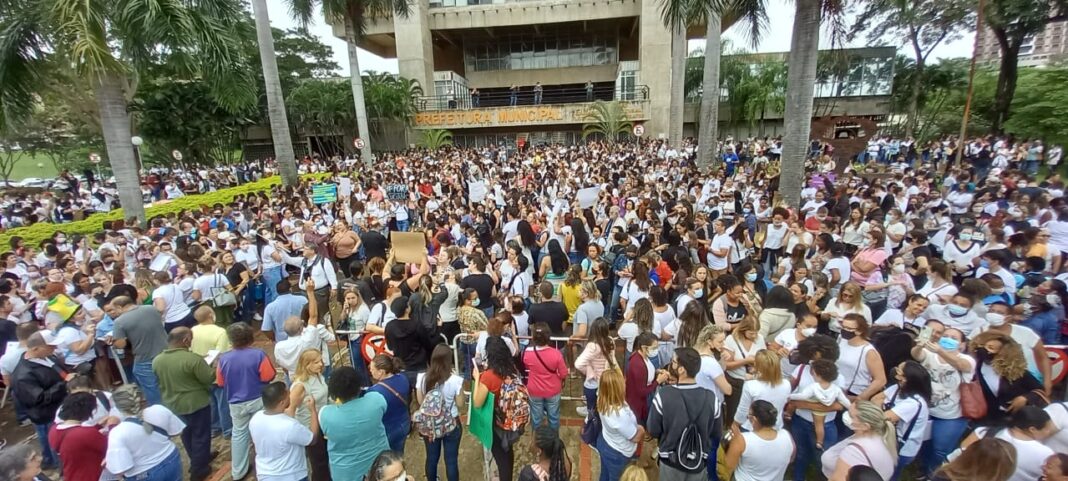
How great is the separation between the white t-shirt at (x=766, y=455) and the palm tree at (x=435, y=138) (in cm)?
2739

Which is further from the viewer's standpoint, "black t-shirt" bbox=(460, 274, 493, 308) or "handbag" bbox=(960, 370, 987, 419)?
"black t-shirt" bbox=(460, 274, 493, 308)

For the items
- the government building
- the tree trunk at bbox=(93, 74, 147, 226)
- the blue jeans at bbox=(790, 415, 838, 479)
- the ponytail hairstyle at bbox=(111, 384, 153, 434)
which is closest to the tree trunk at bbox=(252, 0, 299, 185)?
the tree trunk at bbox=(93, 74, 147, 226)

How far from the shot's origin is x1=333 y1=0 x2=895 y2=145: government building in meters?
30.0

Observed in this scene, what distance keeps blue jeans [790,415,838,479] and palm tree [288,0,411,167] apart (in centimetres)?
2047

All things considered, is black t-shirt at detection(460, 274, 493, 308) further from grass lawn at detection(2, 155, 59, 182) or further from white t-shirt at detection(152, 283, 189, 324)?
grass lawn at detection(2, 155, 59, 182)

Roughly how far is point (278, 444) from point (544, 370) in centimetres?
204

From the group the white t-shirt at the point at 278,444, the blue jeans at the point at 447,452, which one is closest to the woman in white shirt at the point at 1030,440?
the blue jeans at the point at 447,452

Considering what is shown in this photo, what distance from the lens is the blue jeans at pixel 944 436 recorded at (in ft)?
11.9

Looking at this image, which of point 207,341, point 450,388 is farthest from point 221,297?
point 450,388

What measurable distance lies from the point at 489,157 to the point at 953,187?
17279 mm

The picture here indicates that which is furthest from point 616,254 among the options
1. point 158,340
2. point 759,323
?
point 158,340

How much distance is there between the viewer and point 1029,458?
2770mm

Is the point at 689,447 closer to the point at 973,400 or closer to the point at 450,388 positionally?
the point at 450,388

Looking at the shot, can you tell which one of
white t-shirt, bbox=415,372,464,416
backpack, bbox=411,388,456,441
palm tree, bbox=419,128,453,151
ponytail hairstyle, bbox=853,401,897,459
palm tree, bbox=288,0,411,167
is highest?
palm tree, bbox=288,0,411,167
